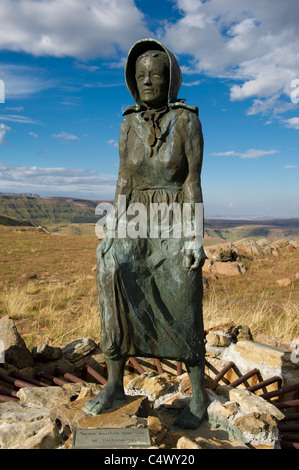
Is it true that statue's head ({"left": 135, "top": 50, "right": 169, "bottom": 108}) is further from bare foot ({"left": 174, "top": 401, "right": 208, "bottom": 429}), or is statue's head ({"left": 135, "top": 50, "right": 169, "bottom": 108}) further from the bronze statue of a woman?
bare foot ({"left": 174, "top": 401, "right": 208, "bottom": 429})

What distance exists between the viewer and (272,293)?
917cm

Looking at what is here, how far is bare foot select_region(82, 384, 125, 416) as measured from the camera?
2.71 m

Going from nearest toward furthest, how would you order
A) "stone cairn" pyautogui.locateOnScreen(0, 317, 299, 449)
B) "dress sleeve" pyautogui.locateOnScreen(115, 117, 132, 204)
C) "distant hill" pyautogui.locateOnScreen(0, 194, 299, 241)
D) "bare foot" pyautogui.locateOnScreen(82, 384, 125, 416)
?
"stone cairn" pyautogui.locateOnScreen(0, 317, 299, 449) → "bare foot" pyautogui.locateOnScreen(82, 384, 125, 416) → "dress sleeve" pyautogui.locateOnScreen(115, 117, 132, 204) → "distant hill" pyautogui.locateOnScreen(0, 194, 299, 241)

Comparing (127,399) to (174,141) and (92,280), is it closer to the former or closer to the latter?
(174,141)

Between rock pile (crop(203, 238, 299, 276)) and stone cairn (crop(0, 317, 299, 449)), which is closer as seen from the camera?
stone cairn (crop(0, 317, 299, 449))

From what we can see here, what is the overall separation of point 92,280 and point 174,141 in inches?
317

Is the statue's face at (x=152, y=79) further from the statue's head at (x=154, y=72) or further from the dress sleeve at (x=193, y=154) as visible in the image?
the dress sleeve at (x=193, y=154)

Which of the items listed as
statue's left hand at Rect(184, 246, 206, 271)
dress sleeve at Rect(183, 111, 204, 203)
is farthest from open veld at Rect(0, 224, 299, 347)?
dress sleeve at Rect(183, 111, 204, 203)

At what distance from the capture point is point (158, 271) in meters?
2.89

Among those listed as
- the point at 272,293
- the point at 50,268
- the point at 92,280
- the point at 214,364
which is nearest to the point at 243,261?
the point at 272,293

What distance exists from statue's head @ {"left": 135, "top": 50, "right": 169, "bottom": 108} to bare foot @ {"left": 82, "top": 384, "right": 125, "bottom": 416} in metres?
2.33

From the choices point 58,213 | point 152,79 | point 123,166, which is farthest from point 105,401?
point 58,213

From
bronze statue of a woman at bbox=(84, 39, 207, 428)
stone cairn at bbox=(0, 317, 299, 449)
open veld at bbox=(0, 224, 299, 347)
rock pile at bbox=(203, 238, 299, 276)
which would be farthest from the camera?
rock pile at bbox=(203, 238, 299, 276)

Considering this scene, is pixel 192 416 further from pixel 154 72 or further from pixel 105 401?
pixel 154 72
